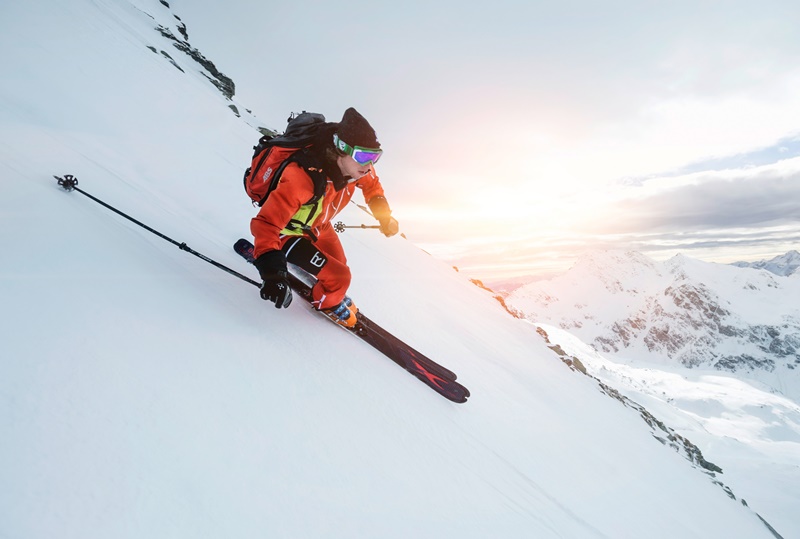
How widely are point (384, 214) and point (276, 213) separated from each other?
253cm

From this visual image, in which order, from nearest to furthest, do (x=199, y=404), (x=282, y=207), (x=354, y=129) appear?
1. (x=199, y=404)
2. (x=282, y=207)
3. (x=354, y=129)

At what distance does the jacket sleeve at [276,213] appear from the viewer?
3.48 meters

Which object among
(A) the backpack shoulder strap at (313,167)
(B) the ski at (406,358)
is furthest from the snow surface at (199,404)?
(A) the backpack shoulder strap at (313,167)

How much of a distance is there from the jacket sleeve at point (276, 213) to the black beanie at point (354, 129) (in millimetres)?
703

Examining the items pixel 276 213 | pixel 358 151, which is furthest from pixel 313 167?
pixel 276 213

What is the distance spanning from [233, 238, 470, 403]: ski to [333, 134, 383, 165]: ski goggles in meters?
1.76

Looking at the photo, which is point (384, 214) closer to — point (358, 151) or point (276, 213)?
point (358, 151)

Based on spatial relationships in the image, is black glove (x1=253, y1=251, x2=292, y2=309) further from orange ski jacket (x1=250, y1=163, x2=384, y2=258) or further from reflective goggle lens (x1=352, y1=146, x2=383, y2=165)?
reflective goggle lens (x1=352, y1=146, x2=383, y2=165)

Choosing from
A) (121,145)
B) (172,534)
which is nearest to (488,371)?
(172,534)

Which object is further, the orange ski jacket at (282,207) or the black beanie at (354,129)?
the black beanie at (354,129)

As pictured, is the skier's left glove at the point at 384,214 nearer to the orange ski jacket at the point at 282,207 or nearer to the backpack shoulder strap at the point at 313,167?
the orange ski jacket at the point at 282,207

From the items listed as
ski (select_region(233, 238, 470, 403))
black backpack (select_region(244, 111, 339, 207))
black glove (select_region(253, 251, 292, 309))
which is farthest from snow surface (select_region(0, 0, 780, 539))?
black backpack (select_region(244, 111, 339, 207))

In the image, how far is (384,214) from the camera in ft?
19.1

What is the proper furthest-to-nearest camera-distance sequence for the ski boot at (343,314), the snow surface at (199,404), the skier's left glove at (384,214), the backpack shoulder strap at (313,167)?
the skier's left glove at (384,214) → the ski boot at (343,314) → the backpack shoulder strap at (313,167) → the snow surface at (199,404)
